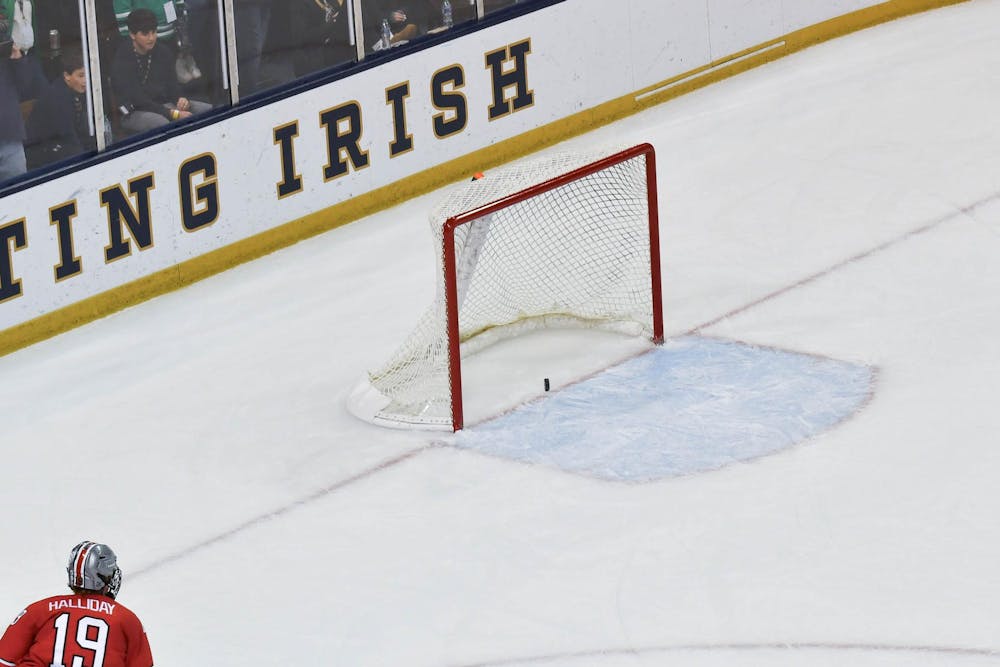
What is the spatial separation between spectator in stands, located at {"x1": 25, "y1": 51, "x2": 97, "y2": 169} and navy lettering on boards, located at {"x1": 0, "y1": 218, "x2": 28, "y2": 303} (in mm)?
300

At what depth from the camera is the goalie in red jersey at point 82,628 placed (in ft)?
16.9

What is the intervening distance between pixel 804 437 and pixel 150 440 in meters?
2.68

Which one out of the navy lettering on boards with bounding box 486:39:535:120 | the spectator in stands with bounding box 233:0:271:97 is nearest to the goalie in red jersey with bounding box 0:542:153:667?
the spectator in stands with bounding box 233:0:271:97

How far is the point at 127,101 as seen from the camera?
9.41 m

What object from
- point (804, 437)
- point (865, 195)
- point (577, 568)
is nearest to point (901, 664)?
point (577, 568)

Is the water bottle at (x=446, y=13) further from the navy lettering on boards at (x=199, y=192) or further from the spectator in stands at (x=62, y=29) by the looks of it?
the spectator in stands at (x=62, y=29)

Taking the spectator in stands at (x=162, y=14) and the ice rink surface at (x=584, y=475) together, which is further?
the spectator in stands at (x=162, y=14)

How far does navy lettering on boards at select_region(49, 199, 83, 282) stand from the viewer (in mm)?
9195

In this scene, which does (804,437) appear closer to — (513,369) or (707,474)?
(707,474)

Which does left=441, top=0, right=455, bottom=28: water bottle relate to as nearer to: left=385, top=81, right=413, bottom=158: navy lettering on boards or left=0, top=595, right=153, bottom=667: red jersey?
left=385, top=81, right=413, bottom=158: navy lettering on boards

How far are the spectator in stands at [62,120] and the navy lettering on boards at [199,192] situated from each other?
54cm

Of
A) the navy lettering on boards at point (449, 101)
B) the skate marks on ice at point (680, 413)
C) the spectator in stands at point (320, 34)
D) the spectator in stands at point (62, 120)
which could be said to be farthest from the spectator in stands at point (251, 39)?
the skate marks on ice at point (680, 413)

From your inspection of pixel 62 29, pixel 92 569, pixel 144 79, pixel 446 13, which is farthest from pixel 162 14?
pixel 92 569

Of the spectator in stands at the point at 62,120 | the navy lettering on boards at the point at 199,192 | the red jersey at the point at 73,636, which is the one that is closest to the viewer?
the red jersey at the point at 73,636
